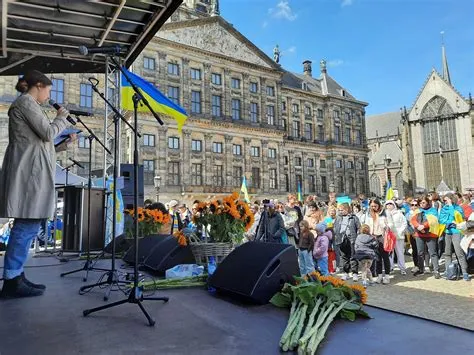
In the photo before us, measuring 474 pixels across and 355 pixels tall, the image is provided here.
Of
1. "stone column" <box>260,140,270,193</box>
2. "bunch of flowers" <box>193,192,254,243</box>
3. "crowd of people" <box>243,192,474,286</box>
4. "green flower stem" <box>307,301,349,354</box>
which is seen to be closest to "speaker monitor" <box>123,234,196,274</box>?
"bunch of flowers" <box>193,192,254,243</box>

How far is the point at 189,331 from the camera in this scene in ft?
8.29

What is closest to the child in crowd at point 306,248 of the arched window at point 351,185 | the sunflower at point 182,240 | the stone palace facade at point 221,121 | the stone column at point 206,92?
the sunflower at point 182,240

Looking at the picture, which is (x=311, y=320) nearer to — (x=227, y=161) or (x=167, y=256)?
(x=167, y=256)

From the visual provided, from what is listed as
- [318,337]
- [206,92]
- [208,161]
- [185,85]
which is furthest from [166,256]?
[206,92]

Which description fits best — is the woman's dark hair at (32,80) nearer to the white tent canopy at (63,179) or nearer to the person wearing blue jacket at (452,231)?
the white tent canopy at (63,179)

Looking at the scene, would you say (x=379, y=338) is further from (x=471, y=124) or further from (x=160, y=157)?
(x=471, y=124)

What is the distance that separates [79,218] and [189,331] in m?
6.32

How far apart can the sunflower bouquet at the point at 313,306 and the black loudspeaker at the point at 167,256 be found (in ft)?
7.11

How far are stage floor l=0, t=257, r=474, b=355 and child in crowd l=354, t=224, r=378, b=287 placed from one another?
18.6 ft

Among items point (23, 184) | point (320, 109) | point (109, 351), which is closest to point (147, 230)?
point (23, 184)

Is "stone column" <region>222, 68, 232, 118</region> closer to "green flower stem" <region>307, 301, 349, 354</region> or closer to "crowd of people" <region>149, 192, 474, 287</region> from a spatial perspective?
"crowd of people" <region>149, 192, 474, 287</region>

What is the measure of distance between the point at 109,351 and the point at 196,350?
52 cm

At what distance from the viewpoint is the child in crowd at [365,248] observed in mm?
8367

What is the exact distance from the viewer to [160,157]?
109ft
